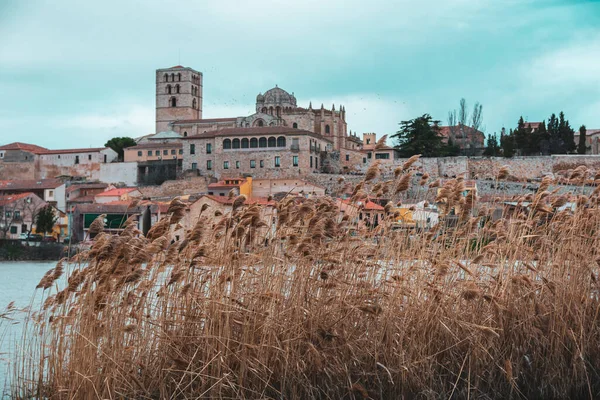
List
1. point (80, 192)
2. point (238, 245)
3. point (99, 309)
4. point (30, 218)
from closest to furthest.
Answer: point (99, 309) → point (238, 245) → point (30, 218) → point (80, 192)

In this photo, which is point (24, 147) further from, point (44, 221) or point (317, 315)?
point (317, 315)

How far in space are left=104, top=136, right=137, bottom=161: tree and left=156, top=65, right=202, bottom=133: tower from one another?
32.0 feet

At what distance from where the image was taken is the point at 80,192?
1781 inches

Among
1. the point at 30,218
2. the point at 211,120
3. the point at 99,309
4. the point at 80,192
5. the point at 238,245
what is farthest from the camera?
the point at 211,120

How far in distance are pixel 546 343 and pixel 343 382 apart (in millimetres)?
1305

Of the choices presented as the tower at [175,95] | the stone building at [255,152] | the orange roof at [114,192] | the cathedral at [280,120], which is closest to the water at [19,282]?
the orange roof at [114,192]

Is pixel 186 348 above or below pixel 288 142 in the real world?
below

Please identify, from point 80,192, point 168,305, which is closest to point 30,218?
point 80,192

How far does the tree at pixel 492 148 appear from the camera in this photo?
155 feet

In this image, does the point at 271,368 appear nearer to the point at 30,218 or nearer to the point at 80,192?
the point at 30,218

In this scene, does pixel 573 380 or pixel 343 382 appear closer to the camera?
pixel 343 382

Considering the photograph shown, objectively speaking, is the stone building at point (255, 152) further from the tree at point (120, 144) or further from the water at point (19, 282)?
the water at point (19, 282)

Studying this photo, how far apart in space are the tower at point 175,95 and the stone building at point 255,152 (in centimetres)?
1987

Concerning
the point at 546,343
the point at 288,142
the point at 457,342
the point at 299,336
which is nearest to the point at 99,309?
the point at 299,336
